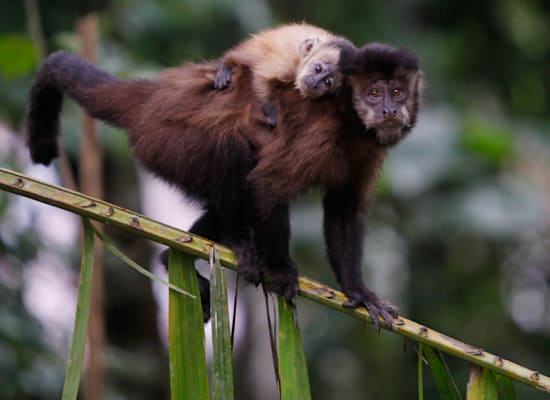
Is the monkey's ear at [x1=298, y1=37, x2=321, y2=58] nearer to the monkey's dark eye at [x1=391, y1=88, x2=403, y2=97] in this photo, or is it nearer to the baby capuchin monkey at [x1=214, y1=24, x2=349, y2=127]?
the baby capuchin monkey at [x1=214, y1=24, x2=349, y2=127]

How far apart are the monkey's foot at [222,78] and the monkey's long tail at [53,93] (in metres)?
0.50

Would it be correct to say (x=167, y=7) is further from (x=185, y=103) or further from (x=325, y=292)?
(x=325, y=292)

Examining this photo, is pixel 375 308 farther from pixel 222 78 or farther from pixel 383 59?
pixel 222 78

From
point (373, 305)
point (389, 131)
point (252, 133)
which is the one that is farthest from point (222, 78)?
point (373, 305)

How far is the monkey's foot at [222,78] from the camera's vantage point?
3.91 metres

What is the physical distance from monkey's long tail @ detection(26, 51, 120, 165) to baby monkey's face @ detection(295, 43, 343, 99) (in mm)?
908

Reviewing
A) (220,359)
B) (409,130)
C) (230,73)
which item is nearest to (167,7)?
(230,73)

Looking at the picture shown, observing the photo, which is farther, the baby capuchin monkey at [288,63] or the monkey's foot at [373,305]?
the baby capuchin monkey at [288,63]

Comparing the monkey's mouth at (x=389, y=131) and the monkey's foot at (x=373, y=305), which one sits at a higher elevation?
the monkey's mouth at (x=389, y=131)

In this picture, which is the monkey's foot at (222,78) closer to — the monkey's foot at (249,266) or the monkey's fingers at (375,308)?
the monkey's foot at (249,266)

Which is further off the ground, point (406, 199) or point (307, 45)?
point (406, 199)

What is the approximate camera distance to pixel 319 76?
12.3 feet

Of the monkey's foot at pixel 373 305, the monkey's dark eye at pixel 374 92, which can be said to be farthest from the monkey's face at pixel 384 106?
the monkey's foot at pixel 373 305

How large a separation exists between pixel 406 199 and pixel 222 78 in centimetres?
366
